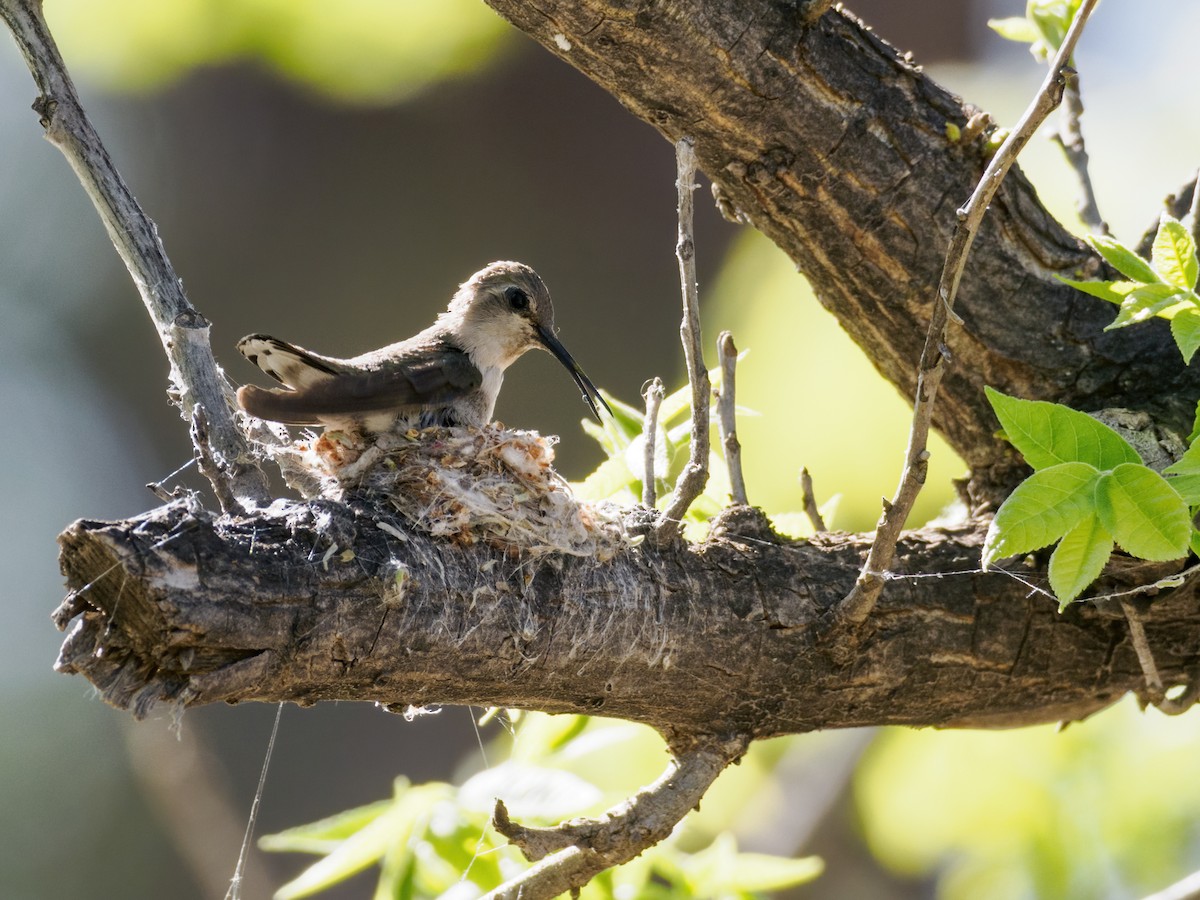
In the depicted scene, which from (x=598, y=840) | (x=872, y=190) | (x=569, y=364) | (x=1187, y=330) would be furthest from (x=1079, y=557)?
(x=569, y=364)

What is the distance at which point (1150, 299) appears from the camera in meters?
2.02

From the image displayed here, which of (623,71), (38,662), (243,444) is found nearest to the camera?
(243,444)

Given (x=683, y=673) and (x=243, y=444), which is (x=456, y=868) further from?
(x=243, y=444)

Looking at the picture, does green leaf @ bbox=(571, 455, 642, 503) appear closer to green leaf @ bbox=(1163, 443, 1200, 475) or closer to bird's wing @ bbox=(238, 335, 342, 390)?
bird's wing @ bbox=(238, 335, 342, 390)

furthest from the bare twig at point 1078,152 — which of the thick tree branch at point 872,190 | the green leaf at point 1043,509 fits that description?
the green leaf at point 1043,509

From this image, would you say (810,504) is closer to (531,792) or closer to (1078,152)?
(531,792)

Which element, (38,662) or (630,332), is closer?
(630,332)

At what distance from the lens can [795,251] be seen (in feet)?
8.76

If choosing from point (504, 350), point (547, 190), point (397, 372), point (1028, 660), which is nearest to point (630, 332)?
point (547, 190)

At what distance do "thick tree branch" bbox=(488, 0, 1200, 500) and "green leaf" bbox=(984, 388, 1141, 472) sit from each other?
0.85 metres

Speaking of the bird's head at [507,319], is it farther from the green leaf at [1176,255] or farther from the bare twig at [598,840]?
the green leaf at [1176,255]

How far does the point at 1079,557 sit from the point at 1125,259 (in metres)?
0.62

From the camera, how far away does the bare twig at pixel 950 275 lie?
1744 millimetres

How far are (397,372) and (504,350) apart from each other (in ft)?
2.35
